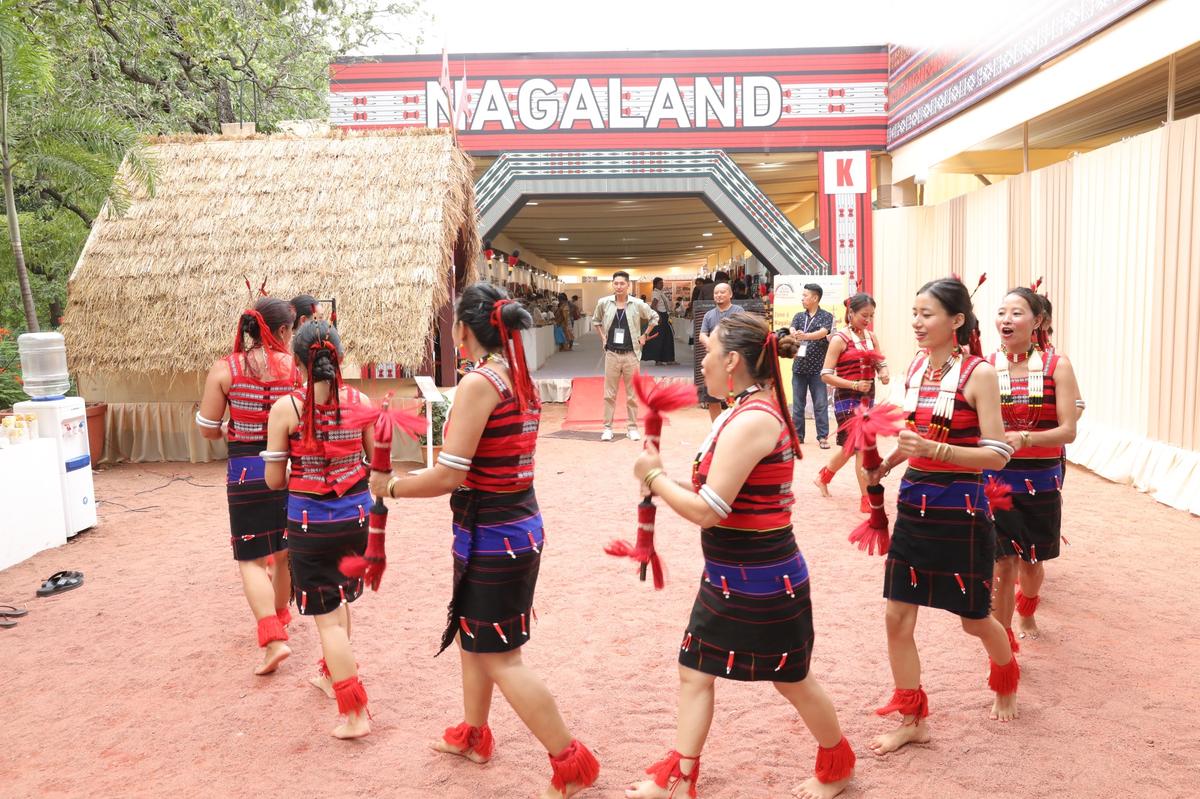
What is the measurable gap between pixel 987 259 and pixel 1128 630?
717cm

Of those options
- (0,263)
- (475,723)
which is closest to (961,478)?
(475,723)

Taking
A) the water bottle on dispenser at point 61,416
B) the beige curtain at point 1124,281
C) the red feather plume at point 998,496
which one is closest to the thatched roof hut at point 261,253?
the water bottle on dispenser at point 61,416

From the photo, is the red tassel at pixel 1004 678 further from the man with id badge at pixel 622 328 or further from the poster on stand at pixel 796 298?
the poster on stand at pixel 796 298

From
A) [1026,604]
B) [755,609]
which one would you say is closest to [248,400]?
[755,609]

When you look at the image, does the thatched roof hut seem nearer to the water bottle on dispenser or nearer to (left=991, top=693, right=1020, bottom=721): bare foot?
the water bottle on dispenser

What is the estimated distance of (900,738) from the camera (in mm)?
3137

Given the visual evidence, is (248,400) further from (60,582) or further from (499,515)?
(60,582)

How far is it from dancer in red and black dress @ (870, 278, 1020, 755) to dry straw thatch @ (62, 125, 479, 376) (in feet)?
19.1

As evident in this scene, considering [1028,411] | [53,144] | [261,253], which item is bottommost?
[1028,411]

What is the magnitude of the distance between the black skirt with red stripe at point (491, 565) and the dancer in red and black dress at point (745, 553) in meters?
0.49

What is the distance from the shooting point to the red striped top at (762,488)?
2.49 metres

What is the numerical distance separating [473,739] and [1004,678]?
1975 mm

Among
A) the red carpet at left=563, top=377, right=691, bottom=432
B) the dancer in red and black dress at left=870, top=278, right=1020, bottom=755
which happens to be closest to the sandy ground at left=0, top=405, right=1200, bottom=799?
the dancer in red and black dress at left=870, top=278, right=1020, bottom=755

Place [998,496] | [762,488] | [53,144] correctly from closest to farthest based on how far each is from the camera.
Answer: [762,488], [998,496], [53,144]
